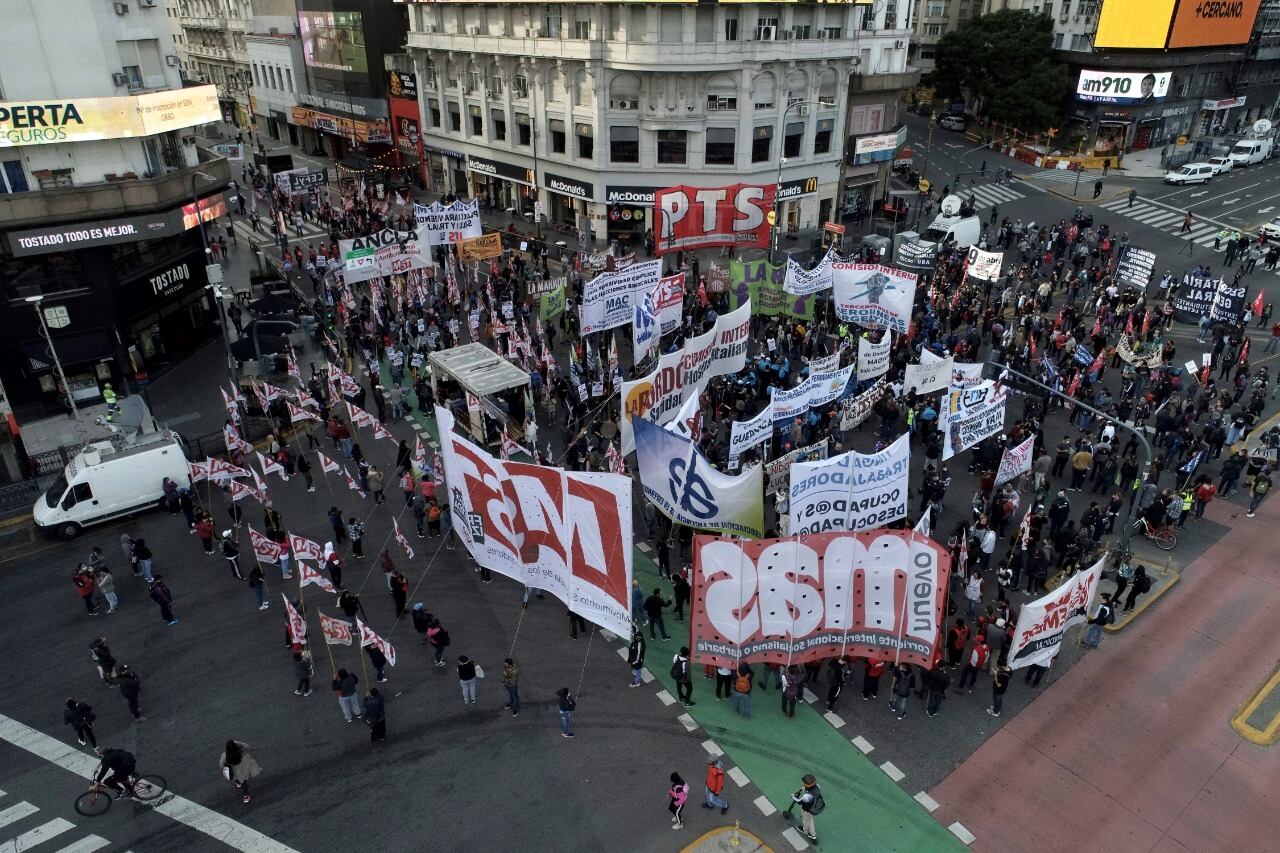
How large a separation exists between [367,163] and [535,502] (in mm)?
51115

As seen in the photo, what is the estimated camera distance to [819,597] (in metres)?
16.0

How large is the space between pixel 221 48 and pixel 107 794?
9068 cm

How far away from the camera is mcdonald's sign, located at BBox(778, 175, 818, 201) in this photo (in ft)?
161

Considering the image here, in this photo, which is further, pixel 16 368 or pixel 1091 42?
pixel 1091 42

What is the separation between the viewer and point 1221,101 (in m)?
74.2

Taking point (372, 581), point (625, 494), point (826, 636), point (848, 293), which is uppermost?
point (625, 494)

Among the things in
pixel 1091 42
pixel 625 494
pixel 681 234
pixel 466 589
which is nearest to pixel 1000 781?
pixel 625 494

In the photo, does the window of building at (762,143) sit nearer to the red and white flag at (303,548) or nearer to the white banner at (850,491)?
the white banner at (850,491)

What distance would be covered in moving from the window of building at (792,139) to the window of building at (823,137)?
1069 mm

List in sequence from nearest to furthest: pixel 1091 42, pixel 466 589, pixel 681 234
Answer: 1. pixel 466 589
2. pixel 681 234
3. pixel 1091 42

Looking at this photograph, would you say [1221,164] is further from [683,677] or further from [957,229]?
[683,677]

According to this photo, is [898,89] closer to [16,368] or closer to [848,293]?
[848,293]

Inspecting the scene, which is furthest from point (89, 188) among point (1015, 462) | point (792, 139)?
point (792, 139)

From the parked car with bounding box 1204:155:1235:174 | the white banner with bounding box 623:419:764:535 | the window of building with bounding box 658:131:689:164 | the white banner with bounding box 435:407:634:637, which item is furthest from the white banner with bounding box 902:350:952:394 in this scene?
the parked car with bounding box 1204:155:1235:174
